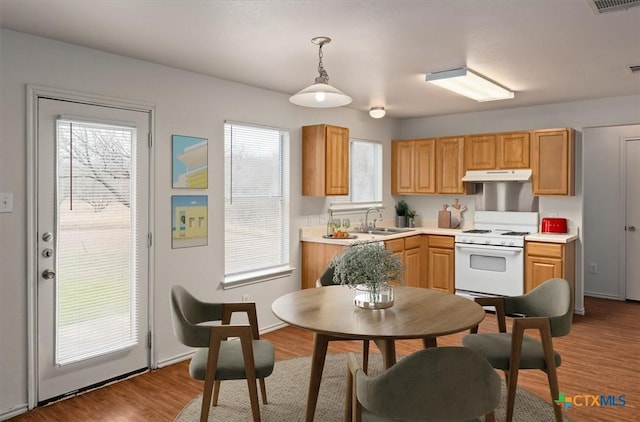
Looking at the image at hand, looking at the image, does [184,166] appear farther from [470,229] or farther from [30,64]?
[470,229]

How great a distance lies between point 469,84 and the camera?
431 centimetres

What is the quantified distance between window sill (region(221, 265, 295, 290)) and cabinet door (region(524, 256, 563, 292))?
261 cm

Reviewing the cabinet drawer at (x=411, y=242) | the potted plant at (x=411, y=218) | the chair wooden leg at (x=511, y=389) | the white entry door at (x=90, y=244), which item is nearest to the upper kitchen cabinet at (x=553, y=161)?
the cabinet drawer at (x=411, y=242)

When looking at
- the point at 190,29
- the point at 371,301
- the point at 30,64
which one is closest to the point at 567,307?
the point at 371,301

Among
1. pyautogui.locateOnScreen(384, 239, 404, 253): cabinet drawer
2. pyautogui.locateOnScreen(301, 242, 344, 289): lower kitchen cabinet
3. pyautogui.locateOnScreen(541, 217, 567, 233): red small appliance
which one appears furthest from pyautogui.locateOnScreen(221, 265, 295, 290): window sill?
pyautogui.locateOnScreen(541, 217, 567, 233): red small appliance

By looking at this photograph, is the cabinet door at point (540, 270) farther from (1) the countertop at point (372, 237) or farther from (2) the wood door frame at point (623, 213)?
(2) the wood door frame at point (623, 213)

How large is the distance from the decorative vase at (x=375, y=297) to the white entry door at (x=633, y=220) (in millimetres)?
4840

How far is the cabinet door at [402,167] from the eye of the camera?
21.8 ft

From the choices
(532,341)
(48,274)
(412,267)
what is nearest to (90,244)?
(48,274)

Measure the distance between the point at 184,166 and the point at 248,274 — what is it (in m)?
1.29

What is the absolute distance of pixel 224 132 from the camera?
4.44 m

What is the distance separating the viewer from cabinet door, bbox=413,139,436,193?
6.42 meters

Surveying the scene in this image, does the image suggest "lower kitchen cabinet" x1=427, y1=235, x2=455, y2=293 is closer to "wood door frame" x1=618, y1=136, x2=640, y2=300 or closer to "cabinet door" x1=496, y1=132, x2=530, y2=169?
"cabinet door" x1=496, y1=132, x2=530, y2=169

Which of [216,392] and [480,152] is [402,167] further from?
[216,392]
